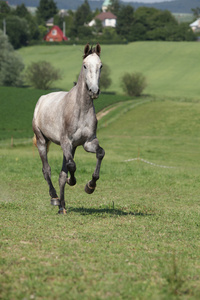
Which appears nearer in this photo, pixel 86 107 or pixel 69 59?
pixel 86 107

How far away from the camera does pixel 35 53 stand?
158375 mm

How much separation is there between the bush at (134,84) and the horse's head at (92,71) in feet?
283

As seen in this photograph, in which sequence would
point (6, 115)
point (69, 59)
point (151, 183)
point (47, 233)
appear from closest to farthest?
point (47, 233) → point (151, 183) → point (6, 115) → point (69, 59)

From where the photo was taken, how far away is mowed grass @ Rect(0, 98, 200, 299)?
770 cm

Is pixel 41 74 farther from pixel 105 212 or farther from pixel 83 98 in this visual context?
pixel 83 98

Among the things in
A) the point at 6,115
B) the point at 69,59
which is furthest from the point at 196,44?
the point at 6,115

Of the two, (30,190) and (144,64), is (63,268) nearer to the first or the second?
(30,190)

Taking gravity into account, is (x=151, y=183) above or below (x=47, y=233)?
below

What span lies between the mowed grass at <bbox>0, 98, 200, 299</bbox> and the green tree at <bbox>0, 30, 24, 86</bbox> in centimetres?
8423

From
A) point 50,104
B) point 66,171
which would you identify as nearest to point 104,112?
point 50,104

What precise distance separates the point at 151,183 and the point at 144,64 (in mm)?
116442

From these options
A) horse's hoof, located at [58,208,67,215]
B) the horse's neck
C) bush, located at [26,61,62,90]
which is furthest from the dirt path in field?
the horse's neck

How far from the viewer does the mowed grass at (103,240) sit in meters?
7.70

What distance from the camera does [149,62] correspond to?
13962cm
